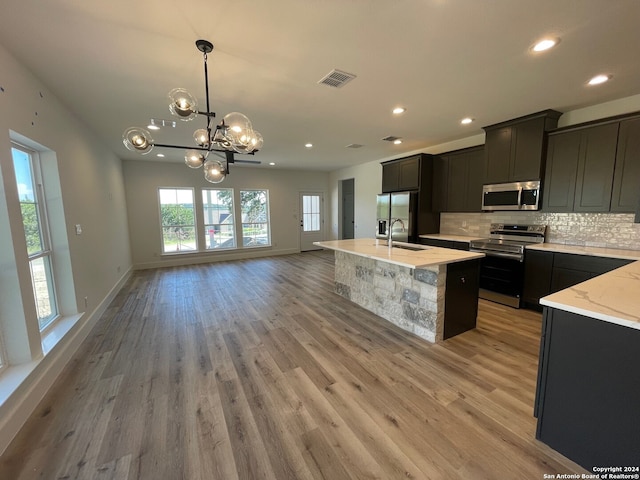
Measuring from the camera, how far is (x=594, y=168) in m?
3.13

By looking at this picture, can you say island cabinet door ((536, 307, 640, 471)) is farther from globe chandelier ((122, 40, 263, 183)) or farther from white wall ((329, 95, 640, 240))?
white wall ((329, 95, 640, 240))

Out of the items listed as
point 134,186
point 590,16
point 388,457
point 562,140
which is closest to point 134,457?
point 388,457

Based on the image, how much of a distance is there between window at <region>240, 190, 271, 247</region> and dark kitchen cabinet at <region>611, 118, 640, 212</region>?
7135 mm

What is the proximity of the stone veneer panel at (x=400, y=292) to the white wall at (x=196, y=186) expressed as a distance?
4.54m

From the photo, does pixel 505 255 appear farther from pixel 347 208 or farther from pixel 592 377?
pixel 347 208

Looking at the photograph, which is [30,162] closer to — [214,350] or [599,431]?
[214,350]

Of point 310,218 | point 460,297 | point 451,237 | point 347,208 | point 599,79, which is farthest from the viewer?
point 310,218

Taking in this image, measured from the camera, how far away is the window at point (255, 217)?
7.77 m

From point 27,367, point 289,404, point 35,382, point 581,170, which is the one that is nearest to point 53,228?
point 27,367

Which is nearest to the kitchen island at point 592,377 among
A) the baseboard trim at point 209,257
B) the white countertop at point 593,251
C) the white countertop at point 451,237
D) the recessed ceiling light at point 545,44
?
the white countertop at point 593,251

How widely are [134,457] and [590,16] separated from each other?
397 cm

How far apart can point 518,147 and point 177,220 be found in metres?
7.44

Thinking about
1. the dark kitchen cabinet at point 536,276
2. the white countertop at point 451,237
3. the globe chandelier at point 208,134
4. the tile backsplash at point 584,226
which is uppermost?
the globe chandelier at point 208,134

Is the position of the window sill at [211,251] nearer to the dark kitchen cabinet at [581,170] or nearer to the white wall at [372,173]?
the white wall at [372,173]
